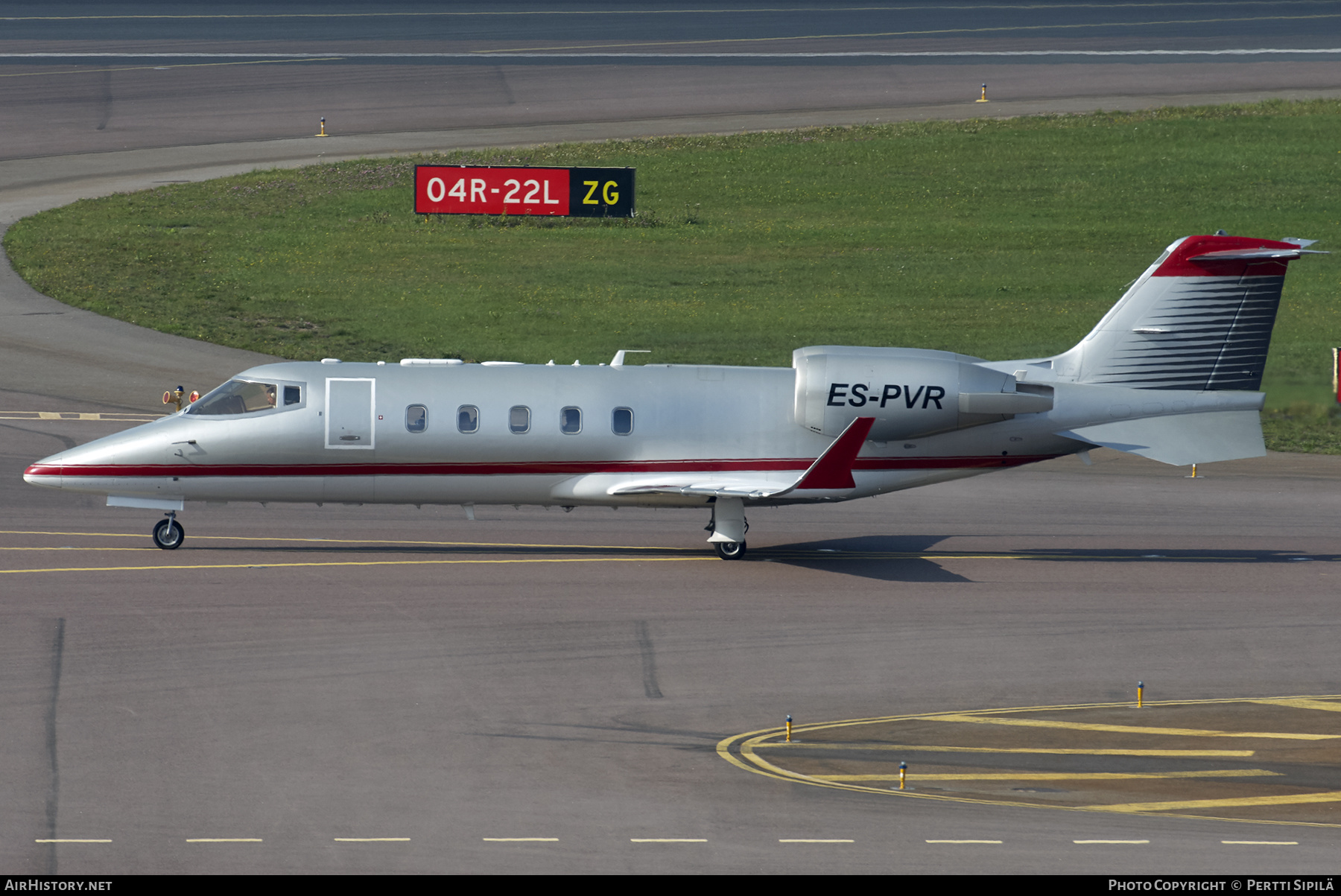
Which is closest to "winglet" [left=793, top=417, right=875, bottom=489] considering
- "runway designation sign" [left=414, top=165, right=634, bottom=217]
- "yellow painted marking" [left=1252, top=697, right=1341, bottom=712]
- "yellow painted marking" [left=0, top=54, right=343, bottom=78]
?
"yellow painted marking" [left=1252, top=697, right=1341, bottom=712]

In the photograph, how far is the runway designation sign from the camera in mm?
61406

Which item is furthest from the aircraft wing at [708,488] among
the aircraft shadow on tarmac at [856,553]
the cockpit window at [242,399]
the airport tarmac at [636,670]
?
the cockpit window at [242,399]

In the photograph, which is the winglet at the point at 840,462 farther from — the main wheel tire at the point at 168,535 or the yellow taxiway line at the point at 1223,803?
the main wheel tire at the point at 168,535

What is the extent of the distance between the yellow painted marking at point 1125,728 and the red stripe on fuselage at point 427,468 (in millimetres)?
8346

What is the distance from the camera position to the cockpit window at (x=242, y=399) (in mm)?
29281

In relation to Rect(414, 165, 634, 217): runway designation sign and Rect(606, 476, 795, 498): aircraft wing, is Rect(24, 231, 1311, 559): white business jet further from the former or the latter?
Rect(414, 165, 634, 217): runway designation sign

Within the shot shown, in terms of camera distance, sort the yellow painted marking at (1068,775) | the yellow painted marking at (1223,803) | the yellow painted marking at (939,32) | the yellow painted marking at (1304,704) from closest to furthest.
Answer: the yellow painted marking at (1223,803) < the yellow painted marking at (1068,775) < the yellow painted marking at (1304,704) < the yellow painted marking at (939,32)

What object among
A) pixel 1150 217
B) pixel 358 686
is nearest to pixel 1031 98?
pixel 1150 217

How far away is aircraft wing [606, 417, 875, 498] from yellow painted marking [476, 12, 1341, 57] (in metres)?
57.4

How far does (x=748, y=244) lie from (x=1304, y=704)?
3911cm

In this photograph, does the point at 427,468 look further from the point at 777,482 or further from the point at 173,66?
the point at 173,66

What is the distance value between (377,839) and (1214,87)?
223ft

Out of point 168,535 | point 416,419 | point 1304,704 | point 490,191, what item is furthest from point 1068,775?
point 490,191

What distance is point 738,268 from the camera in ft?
188
